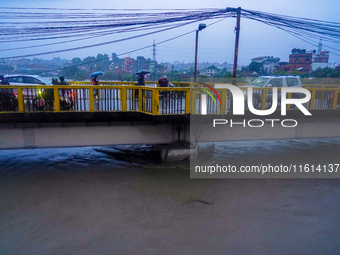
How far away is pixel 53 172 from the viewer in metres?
10.4

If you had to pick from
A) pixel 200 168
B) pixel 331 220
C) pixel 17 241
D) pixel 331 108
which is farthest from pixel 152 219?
pixel 331 108

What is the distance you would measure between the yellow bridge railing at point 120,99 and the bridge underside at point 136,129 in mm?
303

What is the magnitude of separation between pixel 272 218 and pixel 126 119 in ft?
18.5

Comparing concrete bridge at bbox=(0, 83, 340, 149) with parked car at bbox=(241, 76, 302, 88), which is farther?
parked car at bbox=(241, 76, 302, 88)

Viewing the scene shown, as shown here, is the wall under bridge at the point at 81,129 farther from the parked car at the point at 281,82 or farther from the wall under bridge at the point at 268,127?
the parked car at the point at 281,82

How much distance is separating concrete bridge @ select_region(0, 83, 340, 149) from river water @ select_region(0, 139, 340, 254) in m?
1.54

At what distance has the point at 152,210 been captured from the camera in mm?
7641

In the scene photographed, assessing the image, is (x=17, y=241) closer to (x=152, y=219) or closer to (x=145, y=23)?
(x=152, y=219)

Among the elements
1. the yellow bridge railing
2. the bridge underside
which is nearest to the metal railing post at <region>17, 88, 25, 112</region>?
the yellow bridge railing

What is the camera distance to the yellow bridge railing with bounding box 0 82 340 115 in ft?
28.4

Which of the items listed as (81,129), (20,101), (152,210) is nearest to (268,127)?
(152,210)

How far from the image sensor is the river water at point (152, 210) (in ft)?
20.0

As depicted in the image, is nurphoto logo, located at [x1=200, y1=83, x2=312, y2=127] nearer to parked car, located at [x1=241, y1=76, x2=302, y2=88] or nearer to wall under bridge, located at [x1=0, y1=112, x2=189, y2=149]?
wall under bridge, located at [x1=0, y1=112, x2=189, y2=149]

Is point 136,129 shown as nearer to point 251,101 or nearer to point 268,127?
point 251,101
